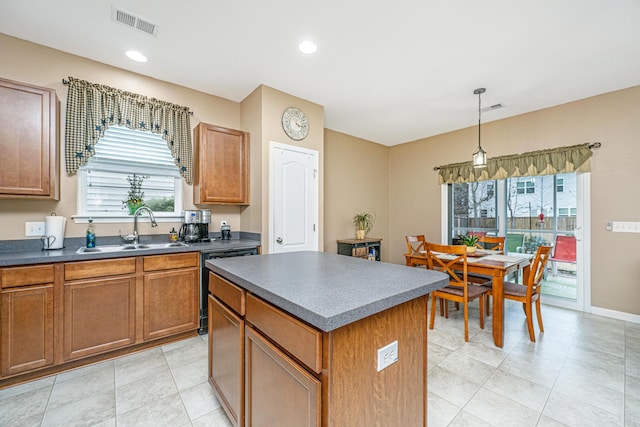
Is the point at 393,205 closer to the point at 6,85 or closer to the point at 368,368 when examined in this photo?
the point at 368,368

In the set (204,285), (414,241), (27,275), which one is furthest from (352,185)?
(27,275)

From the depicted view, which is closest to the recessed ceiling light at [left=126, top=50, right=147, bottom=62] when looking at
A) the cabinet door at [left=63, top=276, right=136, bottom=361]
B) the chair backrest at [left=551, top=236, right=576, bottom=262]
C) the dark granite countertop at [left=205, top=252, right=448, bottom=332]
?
the cabinet door at [left=63, top=276, right=136, bottom=361]

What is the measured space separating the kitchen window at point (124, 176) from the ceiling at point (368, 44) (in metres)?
0.76

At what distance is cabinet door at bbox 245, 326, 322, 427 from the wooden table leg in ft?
7.67

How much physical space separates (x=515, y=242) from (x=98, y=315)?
5.22 m

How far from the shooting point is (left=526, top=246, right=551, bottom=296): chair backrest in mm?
2547

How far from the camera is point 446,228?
4.76m

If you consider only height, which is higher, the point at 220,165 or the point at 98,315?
the point at 220,165

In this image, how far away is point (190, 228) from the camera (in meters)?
2.98

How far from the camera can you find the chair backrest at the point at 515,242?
4.09 metres

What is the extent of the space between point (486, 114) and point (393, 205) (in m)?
2.29

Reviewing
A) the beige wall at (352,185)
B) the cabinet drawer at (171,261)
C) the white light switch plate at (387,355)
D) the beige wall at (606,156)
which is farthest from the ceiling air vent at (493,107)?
the cabinet drawer at (171,261)

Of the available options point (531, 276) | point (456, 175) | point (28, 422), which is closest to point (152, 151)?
point (28, 422)

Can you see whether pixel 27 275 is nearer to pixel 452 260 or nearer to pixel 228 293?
pixel 228 293
